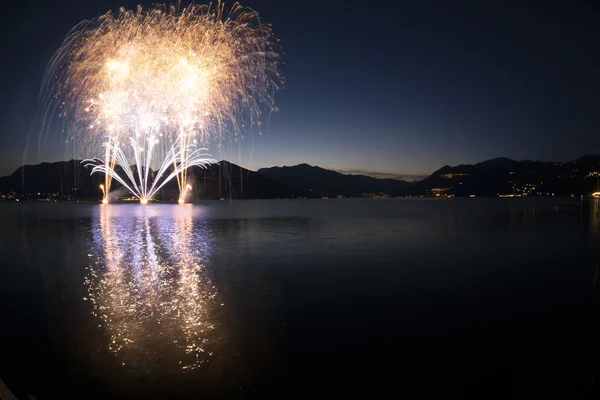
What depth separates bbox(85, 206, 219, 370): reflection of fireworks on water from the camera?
7.58m

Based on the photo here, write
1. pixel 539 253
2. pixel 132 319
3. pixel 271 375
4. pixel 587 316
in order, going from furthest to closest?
1. pixel 539 253
2. pixel 587 316
3. pixel 132 319
4. pixel 271 375

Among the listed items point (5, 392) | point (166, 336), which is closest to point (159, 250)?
point (166, 336)

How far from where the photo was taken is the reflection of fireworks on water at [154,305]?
758cm

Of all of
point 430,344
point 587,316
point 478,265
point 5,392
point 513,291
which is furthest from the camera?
point 478,265

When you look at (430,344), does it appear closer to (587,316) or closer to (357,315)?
(357,315)

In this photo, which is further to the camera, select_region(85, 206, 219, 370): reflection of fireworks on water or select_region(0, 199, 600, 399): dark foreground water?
select_region(85, 206, 219, 370): reflection of fireworks on water

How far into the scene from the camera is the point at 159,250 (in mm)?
22797

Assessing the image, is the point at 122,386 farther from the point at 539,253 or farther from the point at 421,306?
the point at 539,253

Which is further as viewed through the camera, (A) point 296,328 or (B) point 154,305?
(B) point 154,305

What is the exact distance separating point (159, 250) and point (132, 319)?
13.8 meters

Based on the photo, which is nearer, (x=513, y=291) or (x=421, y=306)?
(x=421, y=306)

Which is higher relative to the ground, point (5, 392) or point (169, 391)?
point (5, 392)

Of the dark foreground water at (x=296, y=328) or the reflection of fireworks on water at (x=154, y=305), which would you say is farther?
the reflection of fireworks on water at (x=154, y=305)

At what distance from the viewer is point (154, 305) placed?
10.9m
